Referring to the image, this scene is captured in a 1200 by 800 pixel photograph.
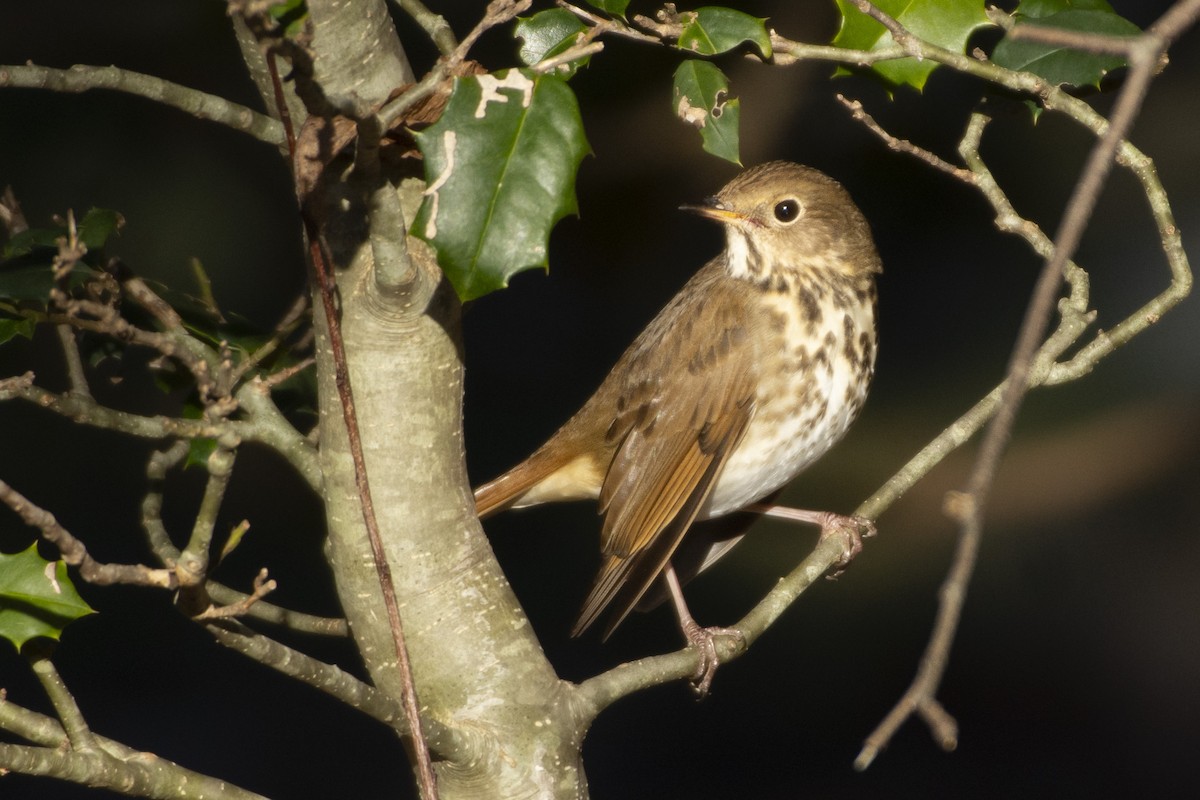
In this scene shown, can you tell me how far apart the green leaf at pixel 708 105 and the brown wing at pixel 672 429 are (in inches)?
32.0

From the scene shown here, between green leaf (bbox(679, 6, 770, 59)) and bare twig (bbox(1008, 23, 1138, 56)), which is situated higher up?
green leaf (bbox(679, 6, 770, 59))

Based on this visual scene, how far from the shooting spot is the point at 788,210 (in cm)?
240

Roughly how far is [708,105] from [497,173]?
284mm

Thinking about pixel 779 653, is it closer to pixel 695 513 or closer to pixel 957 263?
pixel 957 263

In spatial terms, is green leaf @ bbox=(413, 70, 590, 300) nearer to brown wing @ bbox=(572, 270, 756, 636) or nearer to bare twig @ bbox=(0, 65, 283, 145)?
bare twig @ bbox=(0, 65, 283, 145)

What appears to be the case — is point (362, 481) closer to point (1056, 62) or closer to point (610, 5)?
point (610, 5)

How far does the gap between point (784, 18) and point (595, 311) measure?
3.08ft

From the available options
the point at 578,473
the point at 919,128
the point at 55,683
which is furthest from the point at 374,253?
the point at 919,128

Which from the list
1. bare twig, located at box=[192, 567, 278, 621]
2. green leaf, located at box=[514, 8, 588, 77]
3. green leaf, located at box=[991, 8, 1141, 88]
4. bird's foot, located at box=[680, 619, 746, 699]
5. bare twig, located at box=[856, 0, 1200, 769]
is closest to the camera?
bare twig, located at box=[856, 0, 1200, 769]

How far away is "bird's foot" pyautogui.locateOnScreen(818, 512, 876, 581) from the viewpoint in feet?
6.81

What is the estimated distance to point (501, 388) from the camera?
3.70 meters

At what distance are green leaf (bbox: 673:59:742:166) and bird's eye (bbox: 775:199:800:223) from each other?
0.88 metres

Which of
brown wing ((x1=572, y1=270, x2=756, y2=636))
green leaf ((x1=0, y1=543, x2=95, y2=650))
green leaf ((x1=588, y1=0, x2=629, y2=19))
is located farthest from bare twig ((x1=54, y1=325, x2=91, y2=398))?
brown wing ((x1=572, y1=270, x2=756, y2=636))

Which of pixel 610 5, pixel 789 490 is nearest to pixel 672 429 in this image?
A: pixel 610 5
